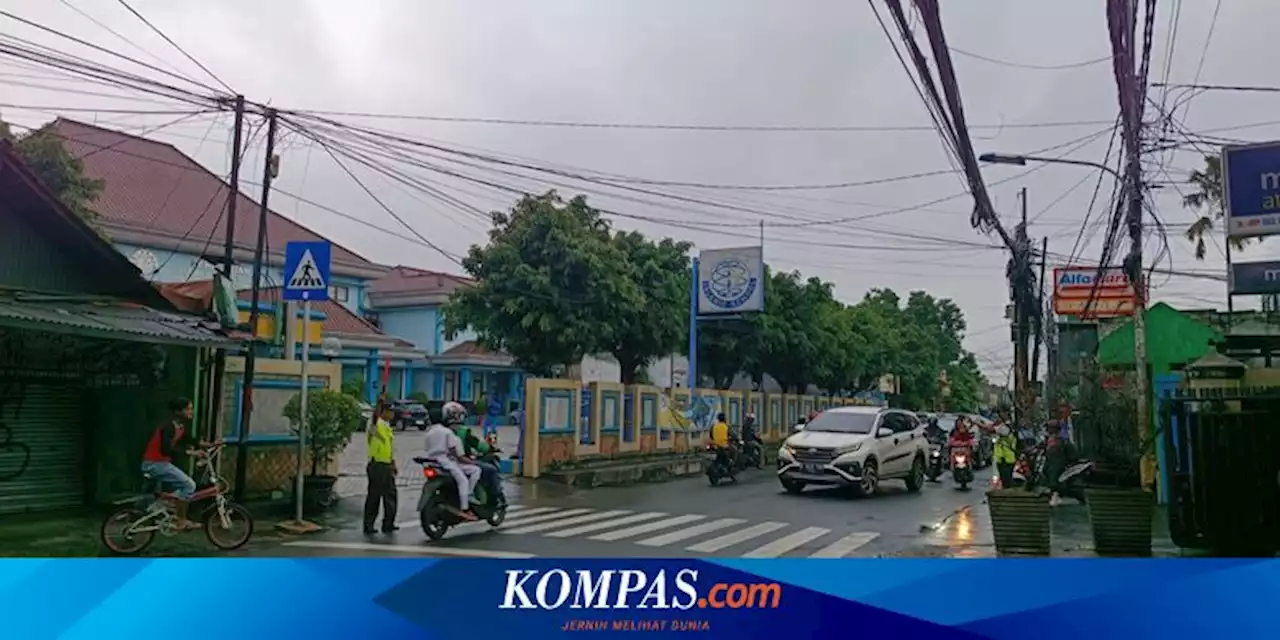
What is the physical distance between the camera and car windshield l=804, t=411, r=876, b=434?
10.5 m

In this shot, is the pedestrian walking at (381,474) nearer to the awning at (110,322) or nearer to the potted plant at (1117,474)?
the awning at (110,322)

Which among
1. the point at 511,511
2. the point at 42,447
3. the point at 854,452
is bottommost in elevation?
the point at 511,511

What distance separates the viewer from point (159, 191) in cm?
464

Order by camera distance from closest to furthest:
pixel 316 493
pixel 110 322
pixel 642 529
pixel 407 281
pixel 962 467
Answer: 1. pixel 407 281
2. pixel 110 322
3. pixel 642 529
4. pixel 316 493
5. pixel 962 467

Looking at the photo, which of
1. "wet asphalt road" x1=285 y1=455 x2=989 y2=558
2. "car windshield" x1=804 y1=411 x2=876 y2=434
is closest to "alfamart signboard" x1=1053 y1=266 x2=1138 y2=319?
"car windshield" x1=804 y1=411 x2=876 y2=434

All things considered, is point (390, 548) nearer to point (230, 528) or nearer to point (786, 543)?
point (230, 528)

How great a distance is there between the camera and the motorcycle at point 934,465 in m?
13.2

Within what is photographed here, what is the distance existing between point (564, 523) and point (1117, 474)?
5060 mm

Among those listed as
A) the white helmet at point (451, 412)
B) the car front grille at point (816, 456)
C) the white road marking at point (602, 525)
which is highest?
the white helmet at point (451, 412)

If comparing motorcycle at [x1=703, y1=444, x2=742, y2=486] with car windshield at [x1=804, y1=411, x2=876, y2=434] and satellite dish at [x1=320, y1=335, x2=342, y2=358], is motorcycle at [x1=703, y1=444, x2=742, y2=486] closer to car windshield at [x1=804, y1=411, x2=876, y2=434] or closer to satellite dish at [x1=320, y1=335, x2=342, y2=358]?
car windshield at [x1=804, y1=411, x2=876, y2=434]

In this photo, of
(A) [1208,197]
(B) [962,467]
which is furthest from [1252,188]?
(B) [962,467]

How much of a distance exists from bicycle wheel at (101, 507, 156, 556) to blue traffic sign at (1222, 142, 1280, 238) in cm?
646

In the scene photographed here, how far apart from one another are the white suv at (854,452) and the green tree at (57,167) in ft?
23.6

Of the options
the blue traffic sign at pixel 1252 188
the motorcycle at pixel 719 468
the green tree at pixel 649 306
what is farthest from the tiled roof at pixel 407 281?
the green tree at pixel 649 306
